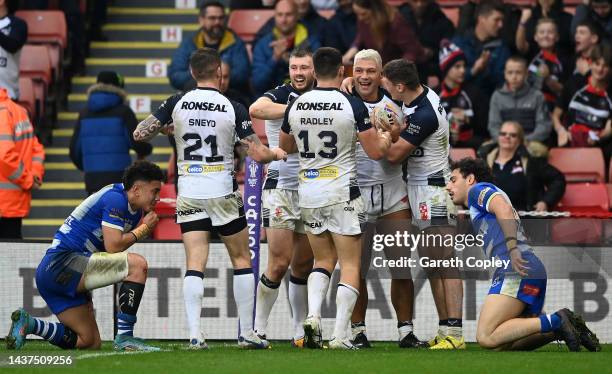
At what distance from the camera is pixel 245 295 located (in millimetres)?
11422

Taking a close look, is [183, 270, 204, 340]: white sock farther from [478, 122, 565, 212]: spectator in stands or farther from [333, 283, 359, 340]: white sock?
[478, 122, 565, 212]: spectator in stands

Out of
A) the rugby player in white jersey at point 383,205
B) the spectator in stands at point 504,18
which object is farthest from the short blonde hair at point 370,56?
the spectator in stands at point 504,18

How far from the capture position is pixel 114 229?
11273 mm

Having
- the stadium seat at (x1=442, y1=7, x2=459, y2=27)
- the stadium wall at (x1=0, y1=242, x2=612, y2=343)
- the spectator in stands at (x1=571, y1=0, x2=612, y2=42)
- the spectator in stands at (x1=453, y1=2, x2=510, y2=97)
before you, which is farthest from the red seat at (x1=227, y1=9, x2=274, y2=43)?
the stadium wall at (x1=0, y1=242, x2=612, y2=343)

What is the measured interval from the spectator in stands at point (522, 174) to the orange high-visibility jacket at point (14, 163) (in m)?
4.77

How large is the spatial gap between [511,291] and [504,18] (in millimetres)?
6583

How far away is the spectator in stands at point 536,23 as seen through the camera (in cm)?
1689

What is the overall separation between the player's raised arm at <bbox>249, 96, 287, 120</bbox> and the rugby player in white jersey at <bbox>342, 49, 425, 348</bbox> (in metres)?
0.73

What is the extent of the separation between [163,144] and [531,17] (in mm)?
4747

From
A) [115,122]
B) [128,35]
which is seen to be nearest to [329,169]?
[115,122]

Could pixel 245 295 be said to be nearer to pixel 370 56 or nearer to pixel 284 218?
pixel 284 218

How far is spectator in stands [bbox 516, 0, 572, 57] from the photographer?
16.9 metres

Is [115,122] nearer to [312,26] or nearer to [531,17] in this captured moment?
[312,26]

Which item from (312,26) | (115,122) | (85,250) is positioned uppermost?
(312,26)
